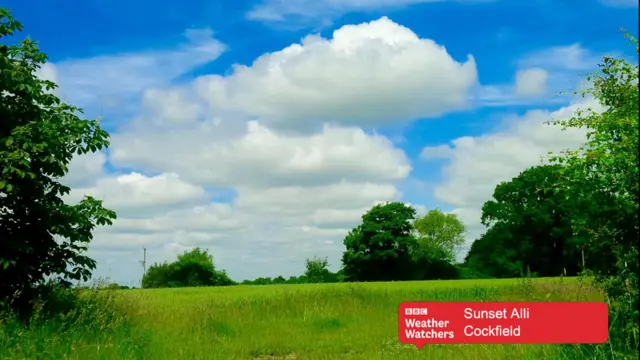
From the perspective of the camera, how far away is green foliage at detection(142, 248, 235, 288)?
5628 centimetres

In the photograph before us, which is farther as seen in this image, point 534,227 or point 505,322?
point 534,227

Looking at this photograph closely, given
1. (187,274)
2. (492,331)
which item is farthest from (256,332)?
(187,274)

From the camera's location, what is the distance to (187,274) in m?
58.3

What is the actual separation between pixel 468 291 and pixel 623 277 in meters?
15.0

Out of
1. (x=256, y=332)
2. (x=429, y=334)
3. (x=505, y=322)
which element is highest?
(x=505, y=322)

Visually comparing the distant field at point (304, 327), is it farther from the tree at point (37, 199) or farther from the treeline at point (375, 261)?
the treeline at point (375, 261)

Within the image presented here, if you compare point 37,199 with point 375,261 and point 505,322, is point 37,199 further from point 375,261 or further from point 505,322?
point 375,261

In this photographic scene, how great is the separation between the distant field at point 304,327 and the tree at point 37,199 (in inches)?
99.0

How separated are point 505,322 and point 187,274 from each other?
51.2 meters

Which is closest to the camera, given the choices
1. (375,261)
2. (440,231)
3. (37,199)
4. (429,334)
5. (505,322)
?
(505,322)

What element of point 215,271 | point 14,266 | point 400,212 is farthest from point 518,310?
point 400,212

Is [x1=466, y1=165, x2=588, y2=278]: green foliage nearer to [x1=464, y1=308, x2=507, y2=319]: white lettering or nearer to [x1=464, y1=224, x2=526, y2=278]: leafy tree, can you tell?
[x1=464, y1=224, x2=526, y2=278]: leafy tree

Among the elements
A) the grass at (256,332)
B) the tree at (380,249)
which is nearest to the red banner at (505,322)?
the grass at (256,332)

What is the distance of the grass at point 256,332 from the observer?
10.5m
